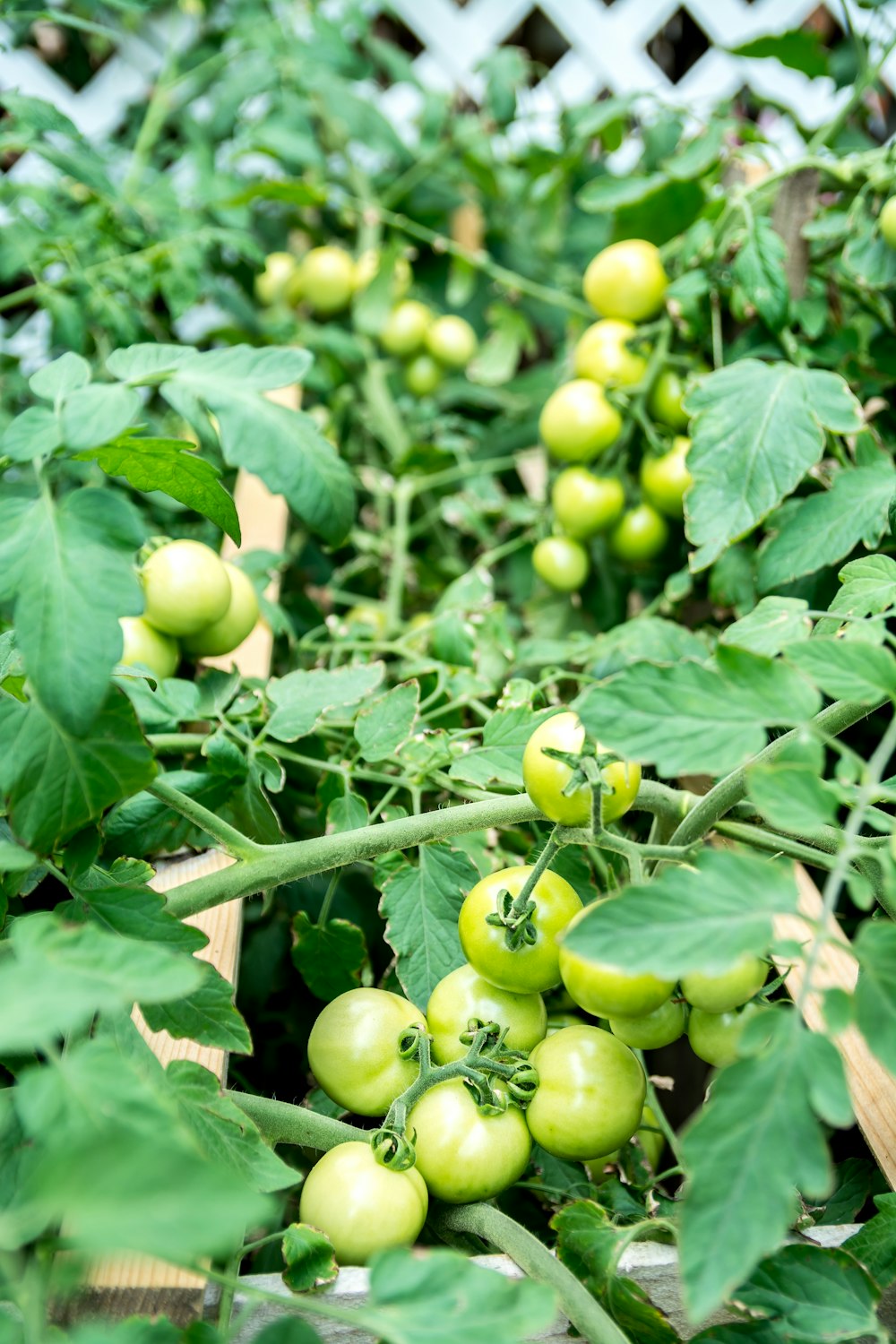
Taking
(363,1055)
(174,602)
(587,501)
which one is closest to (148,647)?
(174,602)

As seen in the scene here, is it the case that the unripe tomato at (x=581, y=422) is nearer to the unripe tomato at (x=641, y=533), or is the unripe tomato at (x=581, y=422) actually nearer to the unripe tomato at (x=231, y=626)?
the unripe tomato at (x=641, y=533)

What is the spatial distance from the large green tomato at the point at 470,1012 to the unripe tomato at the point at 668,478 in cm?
44

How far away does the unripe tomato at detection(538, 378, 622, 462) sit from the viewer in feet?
2.69

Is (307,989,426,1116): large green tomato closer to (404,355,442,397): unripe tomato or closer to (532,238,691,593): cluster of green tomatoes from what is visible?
(532,238,691,593): cluster of green tomatoes

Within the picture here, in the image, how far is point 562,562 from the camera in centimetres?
88

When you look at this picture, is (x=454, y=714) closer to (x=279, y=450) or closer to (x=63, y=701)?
(x=279, y=450)

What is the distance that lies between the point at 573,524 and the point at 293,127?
657 millimetres

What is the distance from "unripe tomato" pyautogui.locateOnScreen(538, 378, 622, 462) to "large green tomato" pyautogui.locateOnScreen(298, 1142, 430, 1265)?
57cm

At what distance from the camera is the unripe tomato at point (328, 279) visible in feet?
3.72

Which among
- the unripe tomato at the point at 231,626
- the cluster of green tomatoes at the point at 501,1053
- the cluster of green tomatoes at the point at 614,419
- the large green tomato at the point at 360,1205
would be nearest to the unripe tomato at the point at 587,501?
the cluster of green tomatoes at the point at 614,419

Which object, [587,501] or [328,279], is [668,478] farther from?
[328,279]

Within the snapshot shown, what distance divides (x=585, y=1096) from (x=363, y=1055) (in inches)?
4.4

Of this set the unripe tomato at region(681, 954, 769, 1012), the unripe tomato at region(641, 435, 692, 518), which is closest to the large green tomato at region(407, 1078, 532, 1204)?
the unripe tomato at region(681, 954, 769, 1012)

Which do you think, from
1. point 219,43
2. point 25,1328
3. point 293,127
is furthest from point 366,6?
point 25,1328
